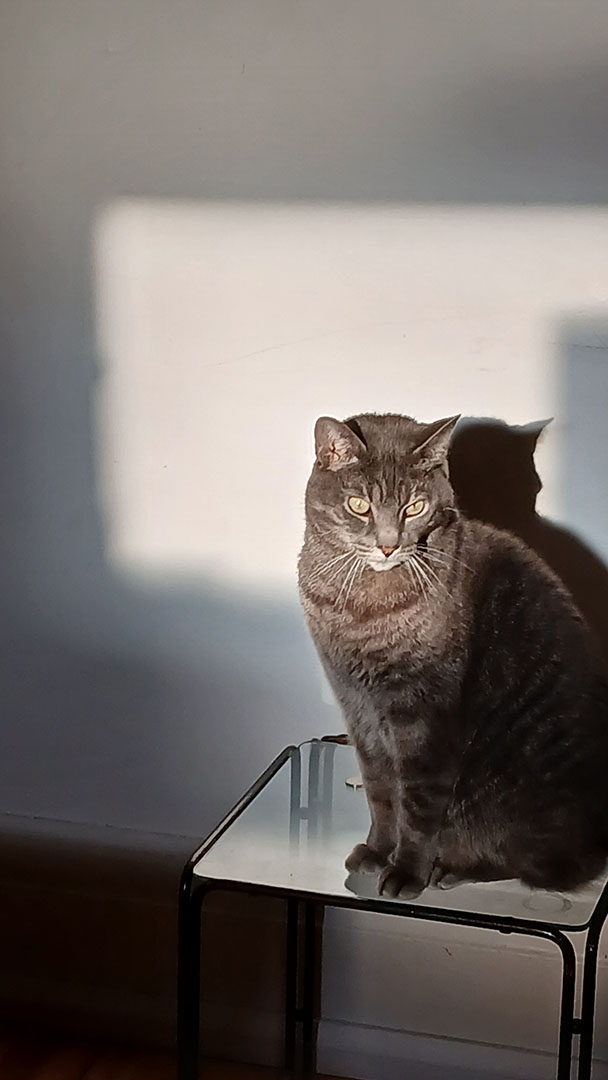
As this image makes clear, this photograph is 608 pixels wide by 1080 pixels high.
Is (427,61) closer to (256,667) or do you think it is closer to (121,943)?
(256,667)

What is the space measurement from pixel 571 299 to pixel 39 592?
2.71 feet

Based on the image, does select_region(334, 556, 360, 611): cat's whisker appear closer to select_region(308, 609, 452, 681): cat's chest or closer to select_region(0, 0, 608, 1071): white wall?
select_region(308, 609, 452, 681): cat's chest

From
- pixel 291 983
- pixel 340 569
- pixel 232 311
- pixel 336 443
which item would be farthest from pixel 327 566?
pixel 291 983

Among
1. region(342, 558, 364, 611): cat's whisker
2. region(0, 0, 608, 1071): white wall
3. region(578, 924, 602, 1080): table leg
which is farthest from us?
region(0, 0, 608, 1071): white wall

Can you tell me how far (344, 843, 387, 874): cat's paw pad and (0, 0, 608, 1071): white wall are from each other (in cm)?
34

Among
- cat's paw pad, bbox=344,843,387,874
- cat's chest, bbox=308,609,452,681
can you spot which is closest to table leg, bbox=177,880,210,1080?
cat's paw pad, bbox=344,843,387,874

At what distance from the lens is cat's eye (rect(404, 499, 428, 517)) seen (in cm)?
129

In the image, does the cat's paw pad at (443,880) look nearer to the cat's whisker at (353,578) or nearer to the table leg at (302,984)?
the cat's whisker at (353,578)

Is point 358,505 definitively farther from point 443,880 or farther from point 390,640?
point 443,880

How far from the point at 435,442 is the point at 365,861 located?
0.46 metres

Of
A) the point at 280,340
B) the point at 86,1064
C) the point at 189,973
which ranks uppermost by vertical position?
the point at 280,340

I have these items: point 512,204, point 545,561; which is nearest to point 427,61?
point 512,204

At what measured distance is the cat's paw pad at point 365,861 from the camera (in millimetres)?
1353

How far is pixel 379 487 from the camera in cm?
129
